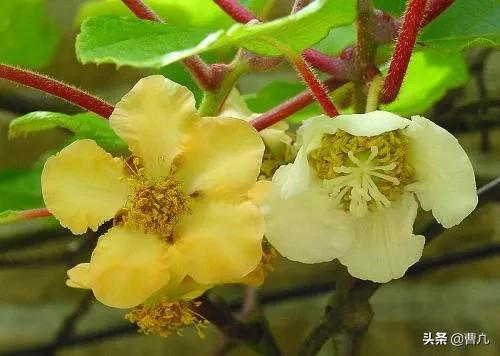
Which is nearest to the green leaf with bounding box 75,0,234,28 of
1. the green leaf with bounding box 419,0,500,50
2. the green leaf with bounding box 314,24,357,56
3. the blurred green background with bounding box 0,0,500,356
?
the blurred green background with bounding box 0,0,500,356

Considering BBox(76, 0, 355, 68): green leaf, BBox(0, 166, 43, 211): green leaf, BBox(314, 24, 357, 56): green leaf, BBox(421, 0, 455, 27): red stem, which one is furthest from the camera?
BBox(0, 166, 43, 211): green leaf

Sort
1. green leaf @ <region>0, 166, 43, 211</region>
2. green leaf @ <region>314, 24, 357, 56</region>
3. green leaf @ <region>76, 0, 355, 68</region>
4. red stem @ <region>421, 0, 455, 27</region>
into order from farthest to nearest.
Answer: green leaf @ <region>0, 166, 43, 211</region>
green leaf @ <region>314, 24, 357, 56</region>
red stem @ <region>421, 0, 455, 27</region>
green leaf @ <region>76, 0, 355, 68</region>

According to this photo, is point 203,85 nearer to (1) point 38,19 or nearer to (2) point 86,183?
(2) point 86,183

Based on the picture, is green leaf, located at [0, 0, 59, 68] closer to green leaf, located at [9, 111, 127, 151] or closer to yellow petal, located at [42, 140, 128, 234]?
green leaf, located at [9, 111, 127, 151]

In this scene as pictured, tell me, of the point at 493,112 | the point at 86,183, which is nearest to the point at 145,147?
the point at 86,183

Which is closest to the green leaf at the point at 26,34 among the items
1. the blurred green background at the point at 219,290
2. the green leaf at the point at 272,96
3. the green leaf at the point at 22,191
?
the blurred green background at the point at 219,290

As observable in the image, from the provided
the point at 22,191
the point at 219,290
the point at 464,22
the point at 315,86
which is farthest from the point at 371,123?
the point at 219,290

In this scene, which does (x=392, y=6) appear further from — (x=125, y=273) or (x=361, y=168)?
(x=125, y=273)
